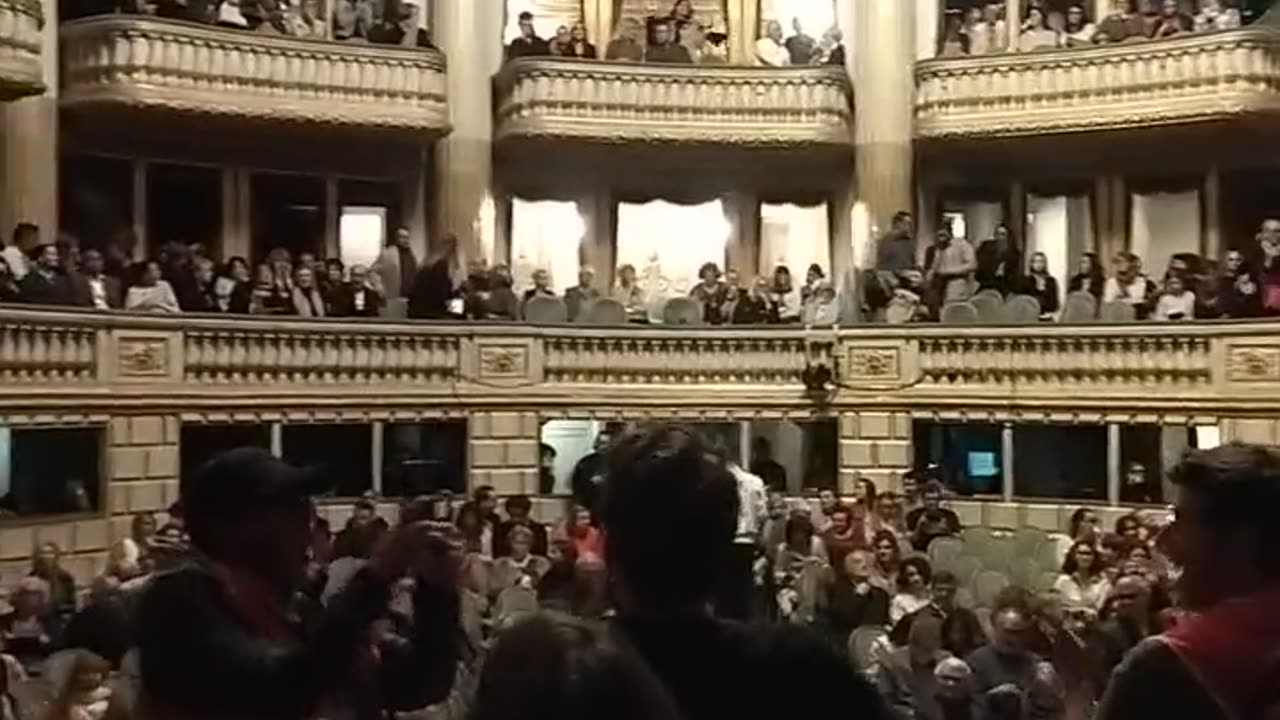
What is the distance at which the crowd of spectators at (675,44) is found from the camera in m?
20.7

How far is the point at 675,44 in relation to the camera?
21016 mm

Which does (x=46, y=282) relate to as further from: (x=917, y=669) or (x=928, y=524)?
(x=917, y=669)

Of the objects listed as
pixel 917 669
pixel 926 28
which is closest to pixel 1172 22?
pixel 926 28

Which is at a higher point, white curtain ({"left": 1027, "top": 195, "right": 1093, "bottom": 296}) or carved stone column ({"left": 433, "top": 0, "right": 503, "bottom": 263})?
carved stone column ({"left": 433, "top": 0, "right": 503, "bottom": 263})

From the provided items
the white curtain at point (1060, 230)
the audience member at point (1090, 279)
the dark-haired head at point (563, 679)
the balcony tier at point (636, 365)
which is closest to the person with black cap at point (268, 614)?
the dark-haired head at point (563, 679)

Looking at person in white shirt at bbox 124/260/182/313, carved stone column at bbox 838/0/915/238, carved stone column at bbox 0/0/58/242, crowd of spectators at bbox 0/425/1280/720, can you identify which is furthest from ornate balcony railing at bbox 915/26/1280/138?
crowd of spectators at bbox 0/425/1280/720

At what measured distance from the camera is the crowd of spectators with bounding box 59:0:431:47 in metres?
18.5

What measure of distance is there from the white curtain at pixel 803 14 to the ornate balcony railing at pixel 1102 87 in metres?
1.82

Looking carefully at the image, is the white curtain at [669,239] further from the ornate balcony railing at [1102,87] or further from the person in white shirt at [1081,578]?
the person in white shirt at [1081,578]

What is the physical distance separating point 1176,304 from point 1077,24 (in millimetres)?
4324

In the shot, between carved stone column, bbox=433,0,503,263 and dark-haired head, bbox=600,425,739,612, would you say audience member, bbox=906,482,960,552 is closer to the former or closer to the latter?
carved stone column, bbox=433,0,503,263

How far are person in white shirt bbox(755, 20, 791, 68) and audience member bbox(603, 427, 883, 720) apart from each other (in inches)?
739

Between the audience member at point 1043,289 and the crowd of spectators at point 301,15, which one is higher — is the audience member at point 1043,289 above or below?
below

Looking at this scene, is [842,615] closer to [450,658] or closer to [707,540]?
[450,658]
